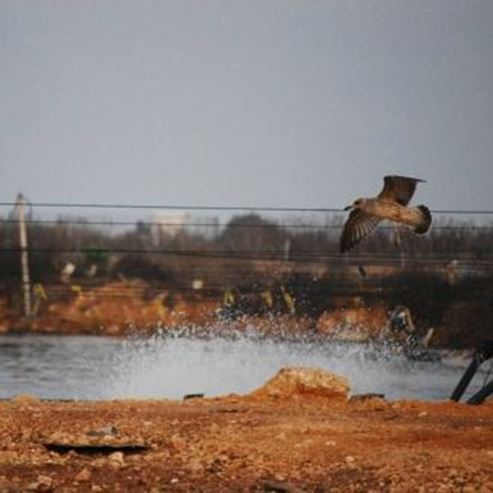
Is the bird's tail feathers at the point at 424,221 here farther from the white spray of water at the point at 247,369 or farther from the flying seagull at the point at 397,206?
the white spray of water at the point at 247,369

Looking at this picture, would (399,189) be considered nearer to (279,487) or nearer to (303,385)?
(303,385)

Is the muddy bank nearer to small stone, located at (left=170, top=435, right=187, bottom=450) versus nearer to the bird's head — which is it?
the bird's head

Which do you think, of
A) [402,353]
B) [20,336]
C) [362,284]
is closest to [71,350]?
[20,336]

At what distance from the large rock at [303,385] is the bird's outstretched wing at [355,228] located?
1.98m

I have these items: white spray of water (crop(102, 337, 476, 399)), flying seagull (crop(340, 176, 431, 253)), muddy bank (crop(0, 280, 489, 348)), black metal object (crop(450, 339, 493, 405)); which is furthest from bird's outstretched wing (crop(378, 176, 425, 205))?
muddy bank (crop(0, 280, 489, 348))

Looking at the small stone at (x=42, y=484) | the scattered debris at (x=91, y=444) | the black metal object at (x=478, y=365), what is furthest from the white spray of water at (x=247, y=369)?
the small stone at (x=42, y=484)

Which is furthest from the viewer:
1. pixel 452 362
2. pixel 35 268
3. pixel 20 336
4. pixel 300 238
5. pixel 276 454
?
pixel 300 238

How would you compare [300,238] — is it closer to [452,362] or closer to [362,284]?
[362,284]

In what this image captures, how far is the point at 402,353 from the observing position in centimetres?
3838

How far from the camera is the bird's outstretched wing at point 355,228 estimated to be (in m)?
15.1

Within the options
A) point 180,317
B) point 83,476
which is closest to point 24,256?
point 180,317

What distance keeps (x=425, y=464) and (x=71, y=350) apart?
3368 cm

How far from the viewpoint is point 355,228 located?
15.1m

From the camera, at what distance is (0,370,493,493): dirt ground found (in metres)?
8.19
